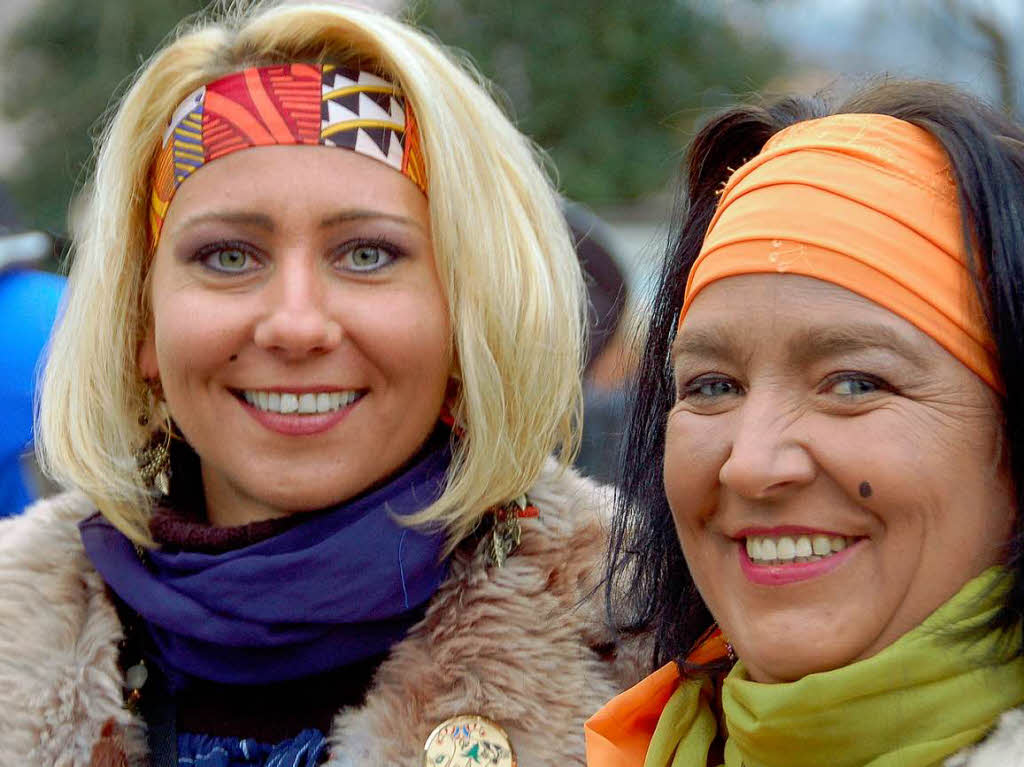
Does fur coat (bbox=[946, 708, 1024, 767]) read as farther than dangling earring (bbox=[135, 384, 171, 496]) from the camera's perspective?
No

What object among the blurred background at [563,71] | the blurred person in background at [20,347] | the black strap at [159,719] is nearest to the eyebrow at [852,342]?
the black strap at [159,719]

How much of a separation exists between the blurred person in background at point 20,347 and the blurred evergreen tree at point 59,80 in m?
7.38

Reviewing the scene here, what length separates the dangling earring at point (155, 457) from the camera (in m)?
2.88

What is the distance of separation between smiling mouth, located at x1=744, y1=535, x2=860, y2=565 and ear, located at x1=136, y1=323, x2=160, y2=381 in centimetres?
152

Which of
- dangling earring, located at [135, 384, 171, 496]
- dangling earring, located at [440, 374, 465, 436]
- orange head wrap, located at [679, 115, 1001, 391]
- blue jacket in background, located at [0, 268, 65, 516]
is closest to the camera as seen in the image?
orange head wrap, located at [679, 115, 1001, 391]

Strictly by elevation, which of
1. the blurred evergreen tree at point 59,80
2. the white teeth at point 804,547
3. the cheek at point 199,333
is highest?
the white teeth at point 804,547

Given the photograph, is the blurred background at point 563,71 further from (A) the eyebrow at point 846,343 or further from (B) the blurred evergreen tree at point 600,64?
(A) the eyebrow at point 846,343

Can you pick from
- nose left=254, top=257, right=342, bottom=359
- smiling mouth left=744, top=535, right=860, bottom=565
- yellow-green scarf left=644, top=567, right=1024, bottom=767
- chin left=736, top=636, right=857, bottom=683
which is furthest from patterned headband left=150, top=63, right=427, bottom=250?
yellow-green scarf left=644, top=567, right=1024, bottom=767

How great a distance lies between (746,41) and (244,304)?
29.6 feet

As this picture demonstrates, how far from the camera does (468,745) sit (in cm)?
241

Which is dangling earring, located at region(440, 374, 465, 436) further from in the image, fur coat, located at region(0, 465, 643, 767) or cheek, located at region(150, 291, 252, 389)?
cheek, located at region(150, 291, 252, 389)

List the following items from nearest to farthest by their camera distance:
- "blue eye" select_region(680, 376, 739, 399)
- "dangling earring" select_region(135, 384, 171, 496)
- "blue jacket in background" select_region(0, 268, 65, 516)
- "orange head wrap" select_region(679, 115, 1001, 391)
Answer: "orange head wrap" select_region(679, 115, 1001, 391) < "blue eye" select_region(680, 376, 739, 399) < "dangling earring" select_region(135, 384, 171, 496) < "blue jacket in background" select_region(0, 268, 65, 516)

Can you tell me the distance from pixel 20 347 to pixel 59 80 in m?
8.31

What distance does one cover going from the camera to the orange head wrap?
1.77 m
